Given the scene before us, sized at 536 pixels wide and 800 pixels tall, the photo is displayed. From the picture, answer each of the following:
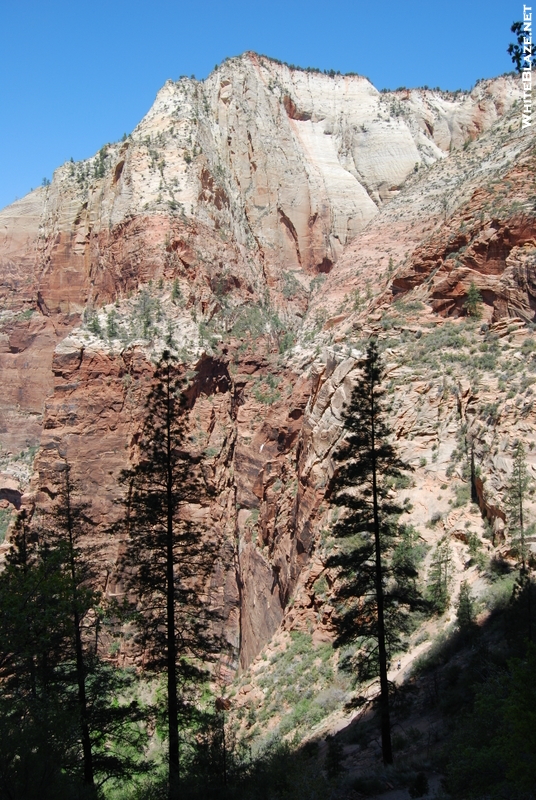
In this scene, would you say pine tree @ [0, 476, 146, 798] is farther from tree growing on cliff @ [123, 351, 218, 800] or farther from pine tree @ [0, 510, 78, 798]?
tree growing on cliff @ [123, 351, 218, 800]

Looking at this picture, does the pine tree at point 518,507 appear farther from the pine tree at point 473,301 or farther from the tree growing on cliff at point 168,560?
the pine tree at point 473,301

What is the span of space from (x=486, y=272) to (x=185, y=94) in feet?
135

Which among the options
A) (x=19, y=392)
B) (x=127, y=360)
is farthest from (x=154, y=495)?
(x=19, y=392)

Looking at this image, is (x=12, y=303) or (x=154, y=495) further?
(x=12, y=303)

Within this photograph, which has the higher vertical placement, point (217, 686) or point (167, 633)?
point (167, 633)

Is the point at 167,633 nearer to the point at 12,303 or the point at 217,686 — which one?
the point at 217,686

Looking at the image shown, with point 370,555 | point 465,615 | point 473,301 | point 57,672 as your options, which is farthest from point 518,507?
point 473,301

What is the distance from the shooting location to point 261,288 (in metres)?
57.8

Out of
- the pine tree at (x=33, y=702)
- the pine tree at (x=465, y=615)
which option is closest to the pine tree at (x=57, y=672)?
the pine tree at (x=33, y=702)

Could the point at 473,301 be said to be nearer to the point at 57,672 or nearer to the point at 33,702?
the point at 57,672

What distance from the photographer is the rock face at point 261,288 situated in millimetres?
29516

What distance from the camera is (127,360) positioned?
41938 mm

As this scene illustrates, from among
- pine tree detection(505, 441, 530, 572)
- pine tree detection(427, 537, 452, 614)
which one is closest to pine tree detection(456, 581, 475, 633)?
pine tree detection(427, 537, 452, 614)

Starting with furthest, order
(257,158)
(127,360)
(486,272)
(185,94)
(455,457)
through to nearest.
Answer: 1. (257,158)
2. (185,94)
3. (127,360)
4. (486,272)
5. (455,457)
